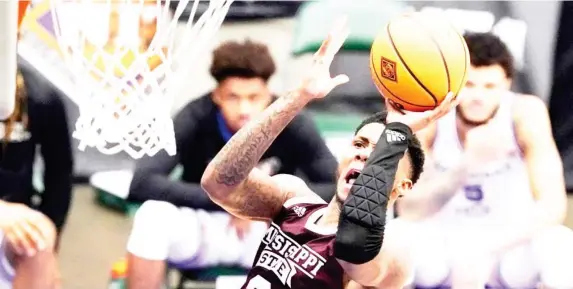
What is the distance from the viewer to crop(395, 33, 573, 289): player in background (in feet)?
8.00

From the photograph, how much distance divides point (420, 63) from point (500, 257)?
83 cm

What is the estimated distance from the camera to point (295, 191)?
228cm

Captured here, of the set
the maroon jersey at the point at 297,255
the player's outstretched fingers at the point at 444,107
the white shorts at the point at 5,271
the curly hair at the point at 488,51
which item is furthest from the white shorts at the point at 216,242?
the curly hair at the point at 488,51

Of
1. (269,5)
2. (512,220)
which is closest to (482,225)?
(512,220)

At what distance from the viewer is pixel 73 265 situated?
2363 millimetres

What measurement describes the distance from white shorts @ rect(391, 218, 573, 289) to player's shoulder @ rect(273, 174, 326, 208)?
376 mm

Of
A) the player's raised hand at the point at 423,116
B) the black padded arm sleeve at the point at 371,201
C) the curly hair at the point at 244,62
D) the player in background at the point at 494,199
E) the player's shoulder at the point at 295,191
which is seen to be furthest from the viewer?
the player in background at the point at 494,199

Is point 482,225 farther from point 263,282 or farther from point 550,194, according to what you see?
point 263,282

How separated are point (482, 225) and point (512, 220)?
0.32 feet

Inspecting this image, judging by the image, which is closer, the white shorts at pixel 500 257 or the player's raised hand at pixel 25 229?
the player's raised hand at pixel 25 229

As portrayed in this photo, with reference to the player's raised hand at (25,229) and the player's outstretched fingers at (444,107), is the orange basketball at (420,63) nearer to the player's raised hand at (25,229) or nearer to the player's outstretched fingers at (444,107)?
the player's outstretched fingers at (444,107)

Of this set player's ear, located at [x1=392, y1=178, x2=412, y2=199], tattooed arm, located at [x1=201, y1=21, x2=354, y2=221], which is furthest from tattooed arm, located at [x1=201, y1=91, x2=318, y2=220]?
player's ear, located at [x1=392, y1=178, x2=412, y2=199]

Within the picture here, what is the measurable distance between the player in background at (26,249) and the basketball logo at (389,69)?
3.70 feet

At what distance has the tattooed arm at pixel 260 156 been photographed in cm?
206
